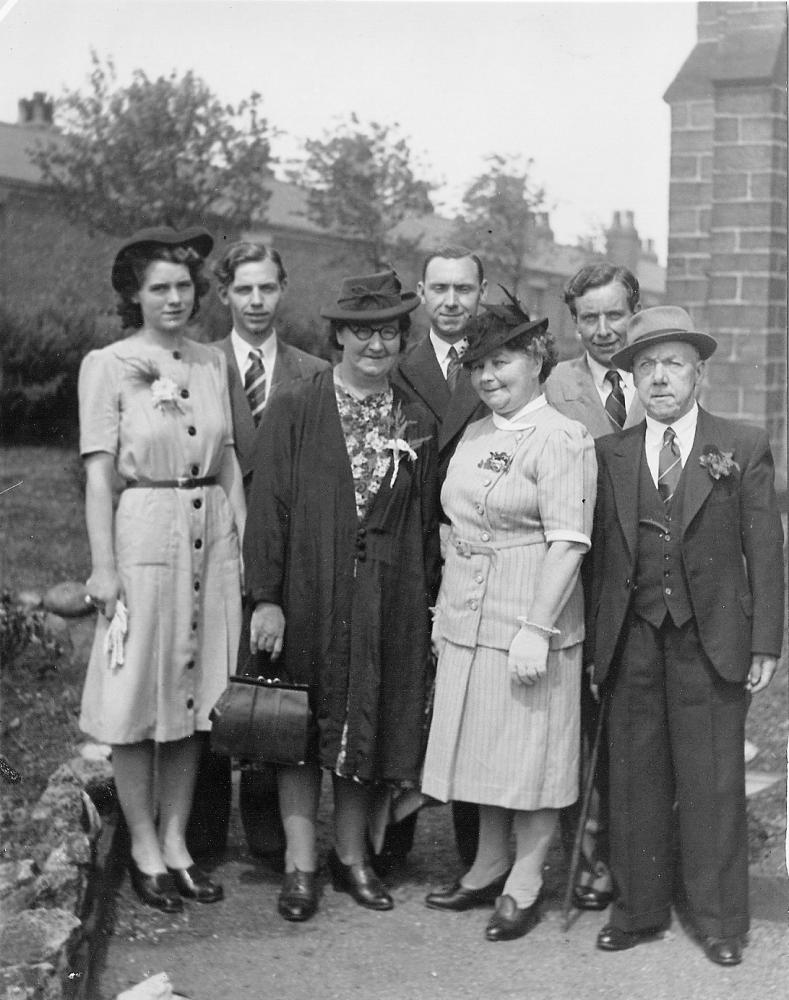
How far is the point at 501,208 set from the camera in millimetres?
14680

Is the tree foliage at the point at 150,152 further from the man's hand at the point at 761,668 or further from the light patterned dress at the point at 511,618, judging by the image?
the man's hand at the point at 761,668

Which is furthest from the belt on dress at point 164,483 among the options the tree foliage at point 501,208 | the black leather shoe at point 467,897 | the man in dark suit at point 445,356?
the tree foliage at point 501,208

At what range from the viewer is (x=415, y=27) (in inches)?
216

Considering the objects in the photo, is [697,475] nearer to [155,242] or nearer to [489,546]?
[489,546]

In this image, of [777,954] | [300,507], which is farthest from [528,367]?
[777,954]

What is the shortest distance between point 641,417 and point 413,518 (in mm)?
964

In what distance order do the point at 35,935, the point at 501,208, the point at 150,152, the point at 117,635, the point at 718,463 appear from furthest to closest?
the point at 501,208
the point at 150,152
the point at 117,635
the point at 718,463
the point at 35,935

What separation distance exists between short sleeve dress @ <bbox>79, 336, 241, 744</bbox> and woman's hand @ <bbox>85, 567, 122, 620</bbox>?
49 millimetres

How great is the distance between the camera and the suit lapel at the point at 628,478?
3.79m

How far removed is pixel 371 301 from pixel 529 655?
4.31ft

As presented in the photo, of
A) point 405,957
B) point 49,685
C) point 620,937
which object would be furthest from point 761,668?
point 49,685

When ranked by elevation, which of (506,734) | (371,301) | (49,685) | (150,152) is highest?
(150,152)

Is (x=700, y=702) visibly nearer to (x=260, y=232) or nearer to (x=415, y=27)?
(x=415, y=27)

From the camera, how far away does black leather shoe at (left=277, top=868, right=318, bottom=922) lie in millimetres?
4074
